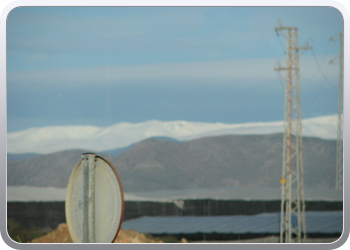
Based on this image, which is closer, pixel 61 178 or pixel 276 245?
pixel 276 245

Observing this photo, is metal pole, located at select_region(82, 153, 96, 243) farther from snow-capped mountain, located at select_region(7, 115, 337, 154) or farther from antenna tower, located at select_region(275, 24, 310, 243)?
antenna tower, located at select_region(275, 24, 310, 243)

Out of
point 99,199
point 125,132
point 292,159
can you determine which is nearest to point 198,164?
point 125,132

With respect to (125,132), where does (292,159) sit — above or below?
below

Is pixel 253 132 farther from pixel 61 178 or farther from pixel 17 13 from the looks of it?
pixel 17 13

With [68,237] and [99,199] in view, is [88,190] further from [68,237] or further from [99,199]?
[68,237]

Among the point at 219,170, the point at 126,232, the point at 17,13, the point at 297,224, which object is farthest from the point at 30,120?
the point at 297,224
